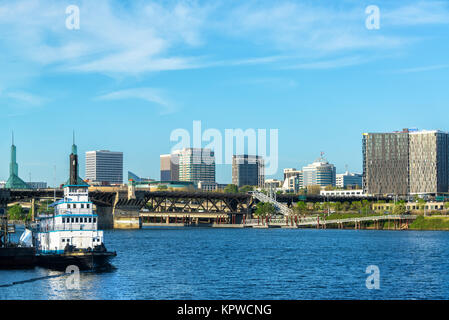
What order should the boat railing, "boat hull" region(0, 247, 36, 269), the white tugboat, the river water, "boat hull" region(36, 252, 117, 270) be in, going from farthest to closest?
the boat railing, "boat hull" region(0, 247, 36, 269), the white tugboat, "boat hull" region(36, 252, 117, 270), the river water

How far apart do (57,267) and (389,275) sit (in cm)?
4234

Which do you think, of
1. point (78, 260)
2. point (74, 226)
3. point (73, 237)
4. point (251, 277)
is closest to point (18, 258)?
point (73, 237)

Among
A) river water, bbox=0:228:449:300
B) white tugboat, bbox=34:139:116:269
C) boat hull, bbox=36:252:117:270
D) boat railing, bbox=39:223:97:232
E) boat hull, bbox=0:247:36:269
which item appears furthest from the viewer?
boat railing, bbox=39:223:97:232

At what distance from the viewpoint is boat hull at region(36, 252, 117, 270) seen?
89.4 meters

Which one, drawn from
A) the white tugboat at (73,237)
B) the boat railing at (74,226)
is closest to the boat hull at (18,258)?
the white tugboat at (73,237)

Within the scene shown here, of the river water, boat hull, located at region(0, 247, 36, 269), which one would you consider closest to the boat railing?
boat hull, located at region(0, 247, 36, 269)

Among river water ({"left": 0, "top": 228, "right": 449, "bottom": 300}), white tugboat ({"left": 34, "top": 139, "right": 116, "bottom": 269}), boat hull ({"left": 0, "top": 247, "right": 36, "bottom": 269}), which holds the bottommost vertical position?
river water ({"left": 0, "top": 228, "right": 449, "bottom": 300})

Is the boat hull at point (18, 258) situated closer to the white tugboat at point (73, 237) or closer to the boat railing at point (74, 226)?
the white tugboat at point (73, 237)

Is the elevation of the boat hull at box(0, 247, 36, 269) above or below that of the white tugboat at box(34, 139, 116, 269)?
below

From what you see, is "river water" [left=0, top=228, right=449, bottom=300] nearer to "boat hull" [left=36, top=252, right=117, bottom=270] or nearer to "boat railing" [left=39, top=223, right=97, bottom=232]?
"boat hull" [left=36, top=252, right=117, bottom=270]

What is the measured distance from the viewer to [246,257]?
114875 millimetres

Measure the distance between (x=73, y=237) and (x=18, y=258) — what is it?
8247 millimetres

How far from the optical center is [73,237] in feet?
309
